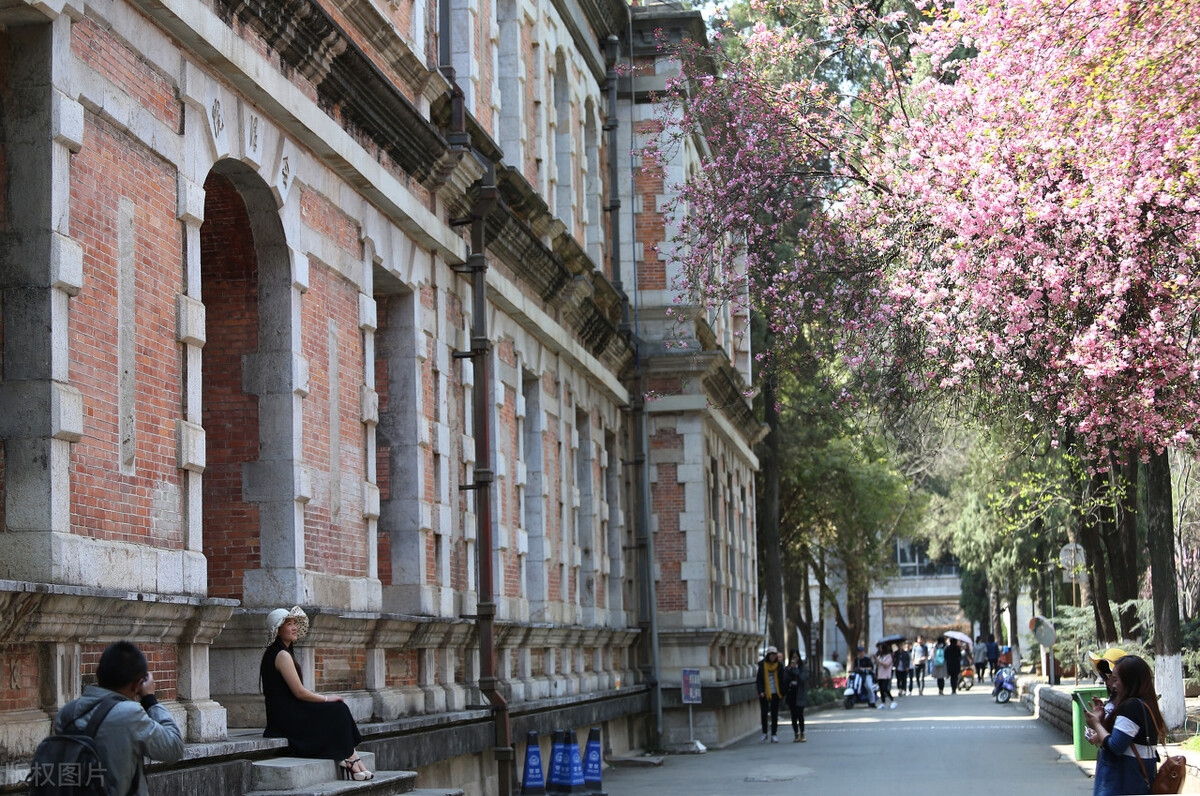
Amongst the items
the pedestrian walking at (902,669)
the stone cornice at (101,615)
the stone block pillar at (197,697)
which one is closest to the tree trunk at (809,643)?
the pedestrian walking at (902,669)

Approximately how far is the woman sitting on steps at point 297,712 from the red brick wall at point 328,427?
66.4 inches

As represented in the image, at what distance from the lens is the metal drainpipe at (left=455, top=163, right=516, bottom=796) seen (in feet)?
56.3

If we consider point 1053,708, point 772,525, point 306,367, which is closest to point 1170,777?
point 306,367

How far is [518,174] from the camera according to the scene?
19.7 m

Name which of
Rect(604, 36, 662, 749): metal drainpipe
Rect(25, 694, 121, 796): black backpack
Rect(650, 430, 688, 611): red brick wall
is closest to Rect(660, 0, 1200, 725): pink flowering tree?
Rect(604, 36, 662, 749): metal drainpipe

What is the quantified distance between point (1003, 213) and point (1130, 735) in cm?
764

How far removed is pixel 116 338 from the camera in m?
9.74

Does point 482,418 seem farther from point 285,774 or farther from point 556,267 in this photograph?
point 285,774

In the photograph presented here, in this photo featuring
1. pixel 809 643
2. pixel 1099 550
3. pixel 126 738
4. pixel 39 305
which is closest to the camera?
pixel 126 738

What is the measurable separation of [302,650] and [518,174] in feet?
28.0

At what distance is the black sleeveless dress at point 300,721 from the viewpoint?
36.4 ft

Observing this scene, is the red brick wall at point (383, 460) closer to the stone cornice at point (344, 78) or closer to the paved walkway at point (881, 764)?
the stone cornice at point (344, 78)

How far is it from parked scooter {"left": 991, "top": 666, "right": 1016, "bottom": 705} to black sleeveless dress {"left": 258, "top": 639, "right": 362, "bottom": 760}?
35441mm

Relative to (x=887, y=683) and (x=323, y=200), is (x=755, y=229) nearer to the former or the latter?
(x=323, y=200)
